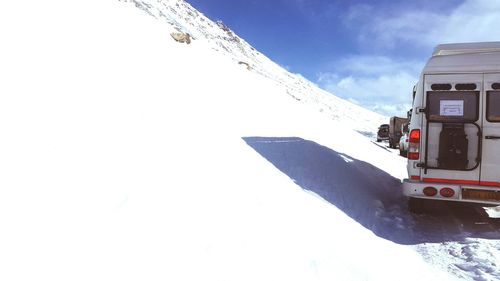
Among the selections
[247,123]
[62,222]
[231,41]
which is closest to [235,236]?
[62,222]

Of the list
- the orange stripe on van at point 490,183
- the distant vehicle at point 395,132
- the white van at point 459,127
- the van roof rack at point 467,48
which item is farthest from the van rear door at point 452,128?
the distant vehicle at point 395,132

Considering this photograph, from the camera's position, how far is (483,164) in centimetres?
673

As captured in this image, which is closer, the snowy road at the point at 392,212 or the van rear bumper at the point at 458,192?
the snowy road at the point at 392,212

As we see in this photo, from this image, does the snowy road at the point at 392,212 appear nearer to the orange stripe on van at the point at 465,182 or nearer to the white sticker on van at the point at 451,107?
the orange stripe on van at the point at 465,182

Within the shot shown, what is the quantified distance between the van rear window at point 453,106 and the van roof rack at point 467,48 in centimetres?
70

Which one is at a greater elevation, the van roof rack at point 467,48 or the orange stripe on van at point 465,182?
the van roof rack at point 467,48

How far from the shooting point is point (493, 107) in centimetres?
674

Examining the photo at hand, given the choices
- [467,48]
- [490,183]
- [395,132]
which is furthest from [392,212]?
[395,132]

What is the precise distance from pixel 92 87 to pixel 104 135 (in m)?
2.45

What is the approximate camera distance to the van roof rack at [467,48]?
22.4ft

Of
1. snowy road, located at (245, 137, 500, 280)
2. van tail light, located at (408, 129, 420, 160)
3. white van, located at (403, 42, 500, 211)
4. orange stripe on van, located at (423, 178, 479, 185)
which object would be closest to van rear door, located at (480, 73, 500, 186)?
white van, located at (403, 42, 500, 211)

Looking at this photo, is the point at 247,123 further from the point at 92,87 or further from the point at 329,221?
the point at 329,221

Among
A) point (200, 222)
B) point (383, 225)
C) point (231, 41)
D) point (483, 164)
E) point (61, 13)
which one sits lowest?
point (200, 222)

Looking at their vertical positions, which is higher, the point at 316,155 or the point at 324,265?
the point at 316,155
